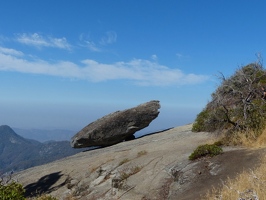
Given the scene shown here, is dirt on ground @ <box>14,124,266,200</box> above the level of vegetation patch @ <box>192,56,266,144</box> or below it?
below

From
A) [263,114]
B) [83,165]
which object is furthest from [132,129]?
[263,114]

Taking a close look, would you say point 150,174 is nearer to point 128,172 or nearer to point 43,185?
point 128,172

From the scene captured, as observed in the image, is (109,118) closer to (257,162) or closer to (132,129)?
(132,129)

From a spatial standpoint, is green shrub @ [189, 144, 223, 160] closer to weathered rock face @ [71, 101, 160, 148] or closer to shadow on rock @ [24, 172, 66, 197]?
shadow on rock @ [24, 172, 66, 197]

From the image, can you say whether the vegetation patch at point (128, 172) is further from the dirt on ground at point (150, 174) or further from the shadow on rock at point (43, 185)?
the shadow on rock at point (43, 185)

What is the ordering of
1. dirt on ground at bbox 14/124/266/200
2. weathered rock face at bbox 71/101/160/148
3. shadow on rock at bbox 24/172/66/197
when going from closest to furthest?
dirt on ground at bbox 14/124/266/200 → shadow on rock at bbox 24/172/66/197 → weathered rock face at bbox 71/101/160/148

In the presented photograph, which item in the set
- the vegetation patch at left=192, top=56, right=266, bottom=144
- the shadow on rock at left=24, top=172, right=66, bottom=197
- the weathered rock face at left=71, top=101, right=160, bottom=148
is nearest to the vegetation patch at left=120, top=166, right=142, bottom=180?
the vegetation patch at left=192, top=56, right=266, bottom=144

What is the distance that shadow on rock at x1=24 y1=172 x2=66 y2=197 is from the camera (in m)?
26.4

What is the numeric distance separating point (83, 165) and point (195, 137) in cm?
1077

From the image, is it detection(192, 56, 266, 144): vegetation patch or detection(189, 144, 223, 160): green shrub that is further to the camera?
detection(192, 56, 266, 144): vegetation patch

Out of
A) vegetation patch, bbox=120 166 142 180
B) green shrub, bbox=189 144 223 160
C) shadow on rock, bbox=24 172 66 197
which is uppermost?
green shrub, bbox=189 144 223 160

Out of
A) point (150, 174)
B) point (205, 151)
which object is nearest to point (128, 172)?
point (150, 174)

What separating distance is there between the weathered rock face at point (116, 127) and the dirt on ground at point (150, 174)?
10.5m

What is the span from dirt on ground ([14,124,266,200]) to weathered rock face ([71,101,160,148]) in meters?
10.5
